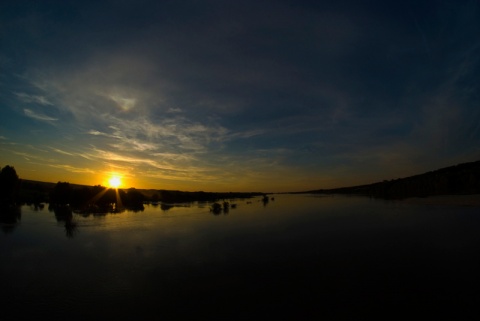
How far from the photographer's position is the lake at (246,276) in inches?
672

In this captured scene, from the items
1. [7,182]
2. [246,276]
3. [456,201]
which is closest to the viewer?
[246,276]

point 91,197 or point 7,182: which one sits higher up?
point 7,182

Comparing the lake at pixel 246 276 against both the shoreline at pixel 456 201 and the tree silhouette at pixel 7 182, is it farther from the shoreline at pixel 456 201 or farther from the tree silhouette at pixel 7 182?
the tree silhouette at pixel 7 182

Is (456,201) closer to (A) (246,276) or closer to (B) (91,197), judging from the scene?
(A) (246,276)

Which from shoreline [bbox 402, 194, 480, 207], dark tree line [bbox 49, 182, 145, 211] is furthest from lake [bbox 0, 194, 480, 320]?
dark tree line [bbox 49, 182, 145, 211]

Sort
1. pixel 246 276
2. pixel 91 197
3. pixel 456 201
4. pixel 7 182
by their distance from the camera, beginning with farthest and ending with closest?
pixel 91 197 → pixel 7 182 → pixel 456 201 → pixel 246 276

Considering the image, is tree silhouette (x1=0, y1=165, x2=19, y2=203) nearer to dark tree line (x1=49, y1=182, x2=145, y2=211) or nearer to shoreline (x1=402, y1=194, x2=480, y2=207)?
dark tree line (x1=49, y1=182, x2=145, y2=211)

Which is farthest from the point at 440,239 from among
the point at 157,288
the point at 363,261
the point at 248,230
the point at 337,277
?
the point at 157,288

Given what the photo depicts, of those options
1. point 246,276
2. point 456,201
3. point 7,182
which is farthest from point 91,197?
point 456,201

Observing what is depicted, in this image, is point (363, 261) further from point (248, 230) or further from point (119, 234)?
point (119, 234)

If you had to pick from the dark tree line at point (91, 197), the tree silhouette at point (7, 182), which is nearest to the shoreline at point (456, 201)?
the dark tree line at point (91, 197)

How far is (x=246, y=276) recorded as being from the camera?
74.5ft

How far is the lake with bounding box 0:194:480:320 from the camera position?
56.0ft

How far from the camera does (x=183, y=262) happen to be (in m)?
27.0
